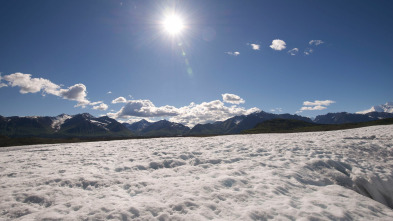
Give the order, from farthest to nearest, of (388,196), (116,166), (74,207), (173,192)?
(116,166)
(388,196)
(173,192)
(74,207)

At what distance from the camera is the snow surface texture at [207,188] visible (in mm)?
6316

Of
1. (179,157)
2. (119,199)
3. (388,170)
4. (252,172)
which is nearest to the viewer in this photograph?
(119,199)

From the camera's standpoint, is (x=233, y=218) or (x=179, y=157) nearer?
(x=233, y=218)

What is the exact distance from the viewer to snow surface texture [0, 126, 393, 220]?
6316 mm

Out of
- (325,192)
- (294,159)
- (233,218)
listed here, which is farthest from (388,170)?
(233,218)

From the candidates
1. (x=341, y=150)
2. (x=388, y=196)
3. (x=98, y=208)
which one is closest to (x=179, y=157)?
(x=98, y=208)

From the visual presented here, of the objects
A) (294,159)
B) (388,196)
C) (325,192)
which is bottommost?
(388,196)

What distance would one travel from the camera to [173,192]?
7805 millimetres

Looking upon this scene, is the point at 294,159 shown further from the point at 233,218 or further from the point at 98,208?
the point at 98,208

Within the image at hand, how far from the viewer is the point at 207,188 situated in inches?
321

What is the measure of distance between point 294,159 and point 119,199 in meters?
11.1

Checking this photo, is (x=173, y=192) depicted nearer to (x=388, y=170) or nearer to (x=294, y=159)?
(x=294, y=159)

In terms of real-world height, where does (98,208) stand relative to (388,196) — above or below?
above

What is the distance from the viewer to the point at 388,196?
914 cm
